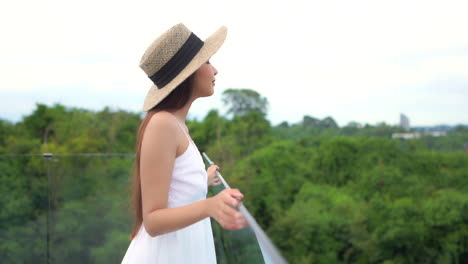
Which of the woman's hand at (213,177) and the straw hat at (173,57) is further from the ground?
the straw hat at (173,57)

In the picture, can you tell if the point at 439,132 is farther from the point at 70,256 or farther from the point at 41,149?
the point at 70,256

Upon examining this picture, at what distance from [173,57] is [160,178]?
0.92ft

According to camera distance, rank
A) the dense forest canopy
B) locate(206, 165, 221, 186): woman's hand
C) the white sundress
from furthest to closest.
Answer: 1. the dense forest canopy
2. locate(206, 165, 221, 186): woman's hand
3. the white sundress

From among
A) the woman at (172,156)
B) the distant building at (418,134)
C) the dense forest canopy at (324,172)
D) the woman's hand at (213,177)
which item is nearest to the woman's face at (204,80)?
the woman at (172,156)

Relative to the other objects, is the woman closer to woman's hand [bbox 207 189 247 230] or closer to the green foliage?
woman's hand [bbox 207 189 247 230]

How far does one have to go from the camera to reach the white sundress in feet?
3.29

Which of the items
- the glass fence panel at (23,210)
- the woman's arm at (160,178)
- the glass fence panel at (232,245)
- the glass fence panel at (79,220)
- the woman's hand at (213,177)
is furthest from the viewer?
the glass fence panel at (79,220)

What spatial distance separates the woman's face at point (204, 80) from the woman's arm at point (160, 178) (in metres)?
0.13

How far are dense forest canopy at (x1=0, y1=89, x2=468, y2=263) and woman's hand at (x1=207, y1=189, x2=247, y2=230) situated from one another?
60.5ft

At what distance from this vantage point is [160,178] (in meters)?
0.91

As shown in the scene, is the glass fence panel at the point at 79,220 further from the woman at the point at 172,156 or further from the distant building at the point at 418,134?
the distant building at the point at 418,134

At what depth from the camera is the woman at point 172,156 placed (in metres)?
0.90

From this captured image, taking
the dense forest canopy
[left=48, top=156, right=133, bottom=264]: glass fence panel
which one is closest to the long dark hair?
[left=48, top=156, right=133, bottom=264]: glass fence panel

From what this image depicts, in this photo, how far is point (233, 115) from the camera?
30578 mm
